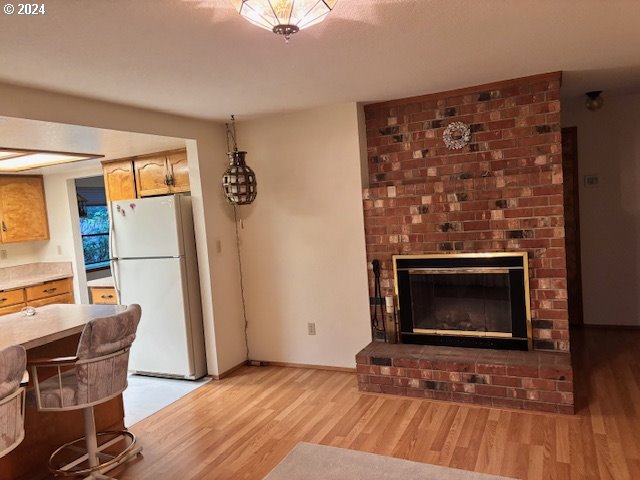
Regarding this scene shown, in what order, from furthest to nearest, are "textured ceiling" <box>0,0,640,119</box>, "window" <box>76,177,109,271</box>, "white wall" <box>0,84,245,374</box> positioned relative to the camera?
"window" <box>76,177,109,271</box> < "white wall" <box>0,84,245,374</box> < "textured ceiling" <box>0,0,640,119</box>

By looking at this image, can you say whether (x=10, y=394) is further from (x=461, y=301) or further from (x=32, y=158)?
(x=461, y=301)

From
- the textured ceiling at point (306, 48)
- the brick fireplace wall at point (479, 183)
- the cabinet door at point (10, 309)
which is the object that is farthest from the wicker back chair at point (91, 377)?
the cabinet door at point (10, 309)

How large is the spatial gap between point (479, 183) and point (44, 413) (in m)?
3.16

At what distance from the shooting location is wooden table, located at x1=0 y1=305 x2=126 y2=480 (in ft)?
8.20

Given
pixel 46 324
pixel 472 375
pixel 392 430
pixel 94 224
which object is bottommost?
pixel 392 430

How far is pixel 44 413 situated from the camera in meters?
2.72

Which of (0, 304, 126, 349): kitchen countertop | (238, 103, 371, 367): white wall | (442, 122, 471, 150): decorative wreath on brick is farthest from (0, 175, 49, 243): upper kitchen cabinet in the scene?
(442, 122, 471, 150): decorative wreath on brick

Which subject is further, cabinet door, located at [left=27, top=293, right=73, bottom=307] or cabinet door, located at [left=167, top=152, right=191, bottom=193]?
cabinet door, located at [left=27, top=293, right=73, bottom=307]

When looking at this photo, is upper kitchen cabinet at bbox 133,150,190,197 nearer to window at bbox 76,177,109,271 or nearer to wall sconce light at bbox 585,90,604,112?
window at bbox 76,177,109,271

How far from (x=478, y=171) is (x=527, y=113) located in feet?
1.69

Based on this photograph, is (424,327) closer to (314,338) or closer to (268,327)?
(314,338)


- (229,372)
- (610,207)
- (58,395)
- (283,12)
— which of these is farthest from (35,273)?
(610,207)

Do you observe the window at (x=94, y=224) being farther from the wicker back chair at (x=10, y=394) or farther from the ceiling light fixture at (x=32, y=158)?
the wicker back chair at (x=10, y=394)

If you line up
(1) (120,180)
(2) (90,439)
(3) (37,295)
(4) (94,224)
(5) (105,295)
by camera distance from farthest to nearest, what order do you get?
(4) (94,224)
(3) (37,295)
(5) (105,295)
(1) (120,180)
(2) (90,439)
